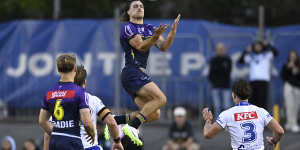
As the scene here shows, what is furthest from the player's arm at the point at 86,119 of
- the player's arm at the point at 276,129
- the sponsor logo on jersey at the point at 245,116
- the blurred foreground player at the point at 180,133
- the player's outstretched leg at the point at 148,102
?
the blurred foreground player at the point at 180,133

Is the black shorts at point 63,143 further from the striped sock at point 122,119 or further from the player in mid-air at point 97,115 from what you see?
the striped sock at point 122,119

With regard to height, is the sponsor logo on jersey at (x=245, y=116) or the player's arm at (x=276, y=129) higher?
the sponsor logo on jersey at (x=245, y=116)

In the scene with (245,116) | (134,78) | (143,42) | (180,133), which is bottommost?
(180,133)

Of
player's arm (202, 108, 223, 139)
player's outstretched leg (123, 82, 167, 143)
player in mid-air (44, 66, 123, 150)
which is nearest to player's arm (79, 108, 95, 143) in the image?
player in mid-air (44, 66, 123, 150)

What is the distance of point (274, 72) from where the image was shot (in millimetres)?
17047

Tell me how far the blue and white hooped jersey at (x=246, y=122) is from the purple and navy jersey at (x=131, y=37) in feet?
5.89

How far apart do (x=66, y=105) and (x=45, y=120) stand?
513 millimetres

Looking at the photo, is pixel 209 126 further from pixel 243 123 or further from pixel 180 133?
pixel 180 133

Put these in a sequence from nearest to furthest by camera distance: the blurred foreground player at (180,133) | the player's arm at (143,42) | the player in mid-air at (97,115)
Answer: the player in mid-air at (97,115), the player's arm at (143,42), the blurred foreground player at (180,133)

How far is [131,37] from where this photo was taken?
966 cm

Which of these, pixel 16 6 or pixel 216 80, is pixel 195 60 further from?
pixel 16 6

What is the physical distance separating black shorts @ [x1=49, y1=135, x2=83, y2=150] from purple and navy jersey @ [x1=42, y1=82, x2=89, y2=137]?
0.07 metres

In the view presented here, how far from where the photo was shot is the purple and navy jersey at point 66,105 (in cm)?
801

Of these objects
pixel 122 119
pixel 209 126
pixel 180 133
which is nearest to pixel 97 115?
pixel 122 119
